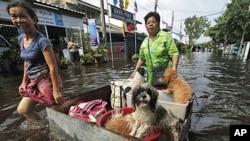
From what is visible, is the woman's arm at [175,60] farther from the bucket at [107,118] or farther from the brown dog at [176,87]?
the bucket at [107,118]

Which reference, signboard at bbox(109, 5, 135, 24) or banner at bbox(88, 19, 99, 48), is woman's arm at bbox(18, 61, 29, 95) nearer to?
signboard at bbox(109, 5, 135, 24)

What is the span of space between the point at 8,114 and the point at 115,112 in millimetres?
3231

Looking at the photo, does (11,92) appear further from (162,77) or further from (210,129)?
(210,129)

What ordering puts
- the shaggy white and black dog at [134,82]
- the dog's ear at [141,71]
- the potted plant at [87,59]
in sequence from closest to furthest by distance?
1. the shaggy white and black dog at [134,82]
2. the dog's ear at [141,71]
3. the potted plant at [87,59]

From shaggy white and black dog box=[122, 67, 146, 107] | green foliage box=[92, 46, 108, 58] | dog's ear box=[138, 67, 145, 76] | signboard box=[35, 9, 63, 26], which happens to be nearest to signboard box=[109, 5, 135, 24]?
green foliage box=[92, 46, 108, 58]

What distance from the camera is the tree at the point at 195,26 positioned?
7278cm

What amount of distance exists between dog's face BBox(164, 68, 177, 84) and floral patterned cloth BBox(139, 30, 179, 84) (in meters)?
0.22

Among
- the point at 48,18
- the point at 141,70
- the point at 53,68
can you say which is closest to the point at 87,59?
the point at 48,18

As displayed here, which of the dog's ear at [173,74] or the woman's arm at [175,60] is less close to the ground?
the woman's arm at [175,60]

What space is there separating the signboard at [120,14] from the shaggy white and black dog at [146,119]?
1307 centimetres

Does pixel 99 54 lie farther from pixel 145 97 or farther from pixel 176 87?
pixel 145 97

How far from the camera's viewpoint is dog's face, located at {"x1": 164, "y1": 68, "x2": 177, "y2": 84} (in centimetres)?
377

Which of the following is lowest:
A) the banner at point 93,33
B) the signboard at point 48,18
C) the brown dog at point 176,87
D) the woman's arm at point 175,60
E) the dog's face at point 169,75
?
the brown dog at point 176,87

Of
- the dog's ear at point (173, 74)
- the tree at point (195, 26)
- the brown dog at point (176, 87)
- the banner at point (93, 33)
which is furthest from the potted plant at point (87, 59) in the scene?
the tree at point (195, 26)
